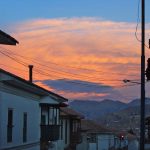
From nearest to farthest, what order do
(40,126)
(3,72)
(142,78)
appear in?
(3,72), (142,78), (40,126)

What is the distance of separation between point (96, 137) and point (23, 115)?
56456 mm

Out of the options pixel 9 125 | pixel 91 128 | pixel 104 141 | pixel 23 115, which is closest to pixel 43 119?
pixel 23 115

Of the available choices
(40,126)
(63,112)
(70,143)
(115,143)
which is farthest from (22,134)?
(115,143)

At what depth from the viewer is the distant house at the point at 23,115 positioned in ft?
92.6

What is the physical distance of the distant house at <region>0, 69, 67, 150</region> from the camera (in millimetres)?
28219

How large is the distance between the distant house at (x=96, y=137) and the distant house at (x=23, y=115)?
3706cm

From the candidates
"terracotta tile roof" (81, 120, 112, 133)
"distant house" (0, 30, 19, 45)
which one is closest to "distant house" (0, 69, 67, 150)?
"distant house" (0, 30, 19, 45)

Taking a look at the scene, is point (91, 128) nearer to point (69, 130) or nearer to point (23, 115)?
point (69, 130)

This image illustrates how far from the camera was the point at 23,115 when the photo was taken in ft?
109

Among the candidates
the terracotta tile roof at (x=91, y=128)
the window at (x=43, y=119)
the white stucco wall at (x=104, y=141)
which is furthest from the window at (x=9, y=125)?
the terracotta tile roof at (x=91, y=128)

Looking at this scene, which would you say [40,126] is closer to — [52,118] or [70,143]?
[52,118]

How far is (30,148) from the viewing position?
36250 mm

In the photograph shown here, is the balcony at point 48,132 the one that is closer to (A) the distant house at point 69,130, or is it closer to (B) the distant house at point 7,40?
(A) the distant house at point 69,130

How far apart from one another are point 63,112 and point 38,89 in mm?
26274
